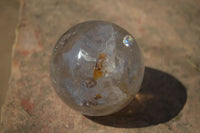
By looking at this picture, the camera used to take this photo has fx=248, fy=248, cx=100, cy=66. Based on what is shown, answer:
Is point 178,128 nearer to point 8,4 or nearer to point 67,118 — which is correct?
point 67,118

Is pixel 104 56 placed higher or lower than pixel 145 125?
higher

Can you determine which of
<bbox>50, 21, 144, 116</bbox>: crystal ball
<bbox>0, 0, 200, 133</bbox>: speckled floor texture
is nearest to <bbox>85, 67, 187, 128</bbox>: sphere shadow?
<bbox>0, 0, 200, 133</bbox>: speckled floor texture

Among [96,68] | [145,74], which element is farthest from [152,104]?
[96,68]

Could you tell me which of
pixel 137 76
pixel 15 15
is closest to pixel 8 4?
pixel 15 15

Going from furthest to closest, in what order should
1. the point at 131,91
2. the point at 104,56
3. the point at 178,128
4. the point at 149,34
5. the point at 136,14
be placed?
the point at 136,14 → the point at 149,34 → the point at 178,128 → the point at 131,91 → the point at 104,56

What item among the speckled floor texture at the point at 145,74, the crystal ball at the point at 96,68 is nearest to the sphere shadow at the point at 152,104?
the speckled floor texture at the point at 145,74

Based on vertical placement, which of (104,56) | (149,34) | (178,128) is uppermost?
(104,56)

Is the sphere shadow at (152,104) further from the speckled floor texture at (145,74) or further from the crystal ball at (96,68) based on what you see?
the crystal ball at (96,68)
